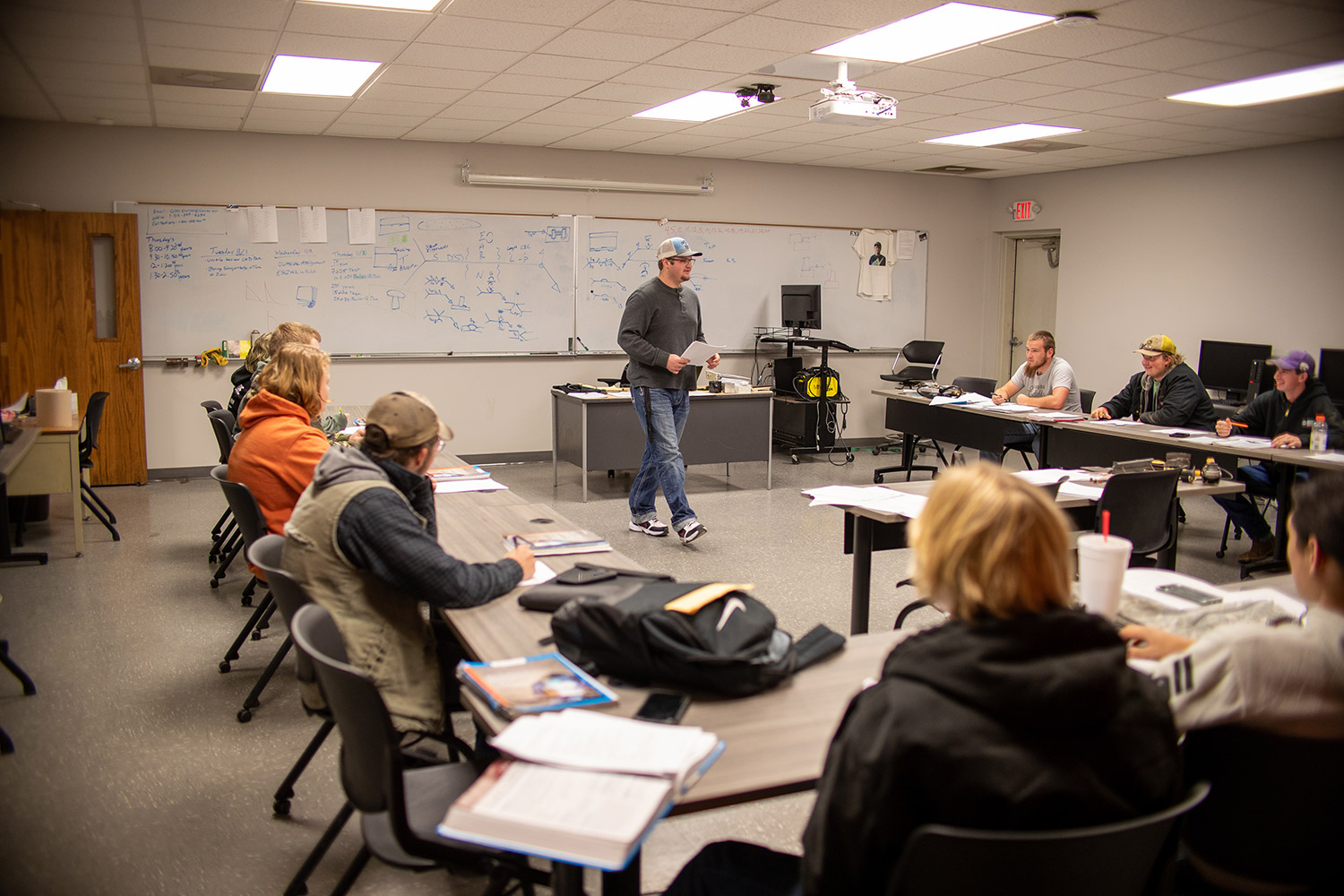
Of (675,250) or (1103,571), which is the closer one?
(1103,571)

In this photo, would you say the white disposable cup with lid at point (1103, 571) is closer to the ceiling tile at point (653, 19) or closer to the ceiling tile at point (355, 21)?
the ceiling tile at point (653, 19)

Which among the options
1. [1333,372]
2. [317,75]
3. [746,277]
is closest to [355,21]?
[317,75]

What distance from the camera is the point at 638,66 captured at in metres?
4.92

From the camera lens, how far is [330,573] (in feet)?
6.54

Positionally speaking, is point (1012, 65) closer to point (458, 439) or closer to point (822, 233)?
point (822, 233)

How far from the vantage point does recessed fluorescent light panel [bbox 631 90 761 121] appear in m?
5.75

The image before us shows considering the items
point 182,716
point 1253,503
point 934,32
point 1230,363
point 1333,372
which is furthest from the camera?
point 1230,363

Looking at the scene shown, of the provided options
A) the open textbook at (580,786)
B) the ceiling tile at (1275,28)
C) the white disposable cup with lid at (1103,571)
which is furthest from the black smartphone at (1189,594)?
the ceiling tile at (1275,28)

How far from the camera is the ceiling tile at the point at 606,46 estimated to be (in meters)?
4.35

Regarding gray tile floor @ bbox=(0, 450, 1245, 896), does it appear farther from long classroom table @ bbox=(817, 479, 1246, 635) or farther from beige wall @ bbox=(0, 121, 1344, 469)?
beige wall @ bbox=(0, 121, 1344, 469)

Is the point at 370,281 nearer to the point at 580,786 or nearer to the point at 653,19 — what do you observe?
the point at 653,19

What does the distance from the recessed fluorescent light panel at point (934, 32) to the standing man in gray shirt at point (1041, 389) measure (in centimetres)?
238

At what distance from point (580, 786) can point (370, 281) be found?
676cm

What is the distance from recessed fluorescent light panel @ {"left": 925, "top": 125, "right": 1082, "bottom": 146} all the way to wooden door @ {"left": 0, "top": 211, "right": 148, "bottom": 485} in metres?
6.01
